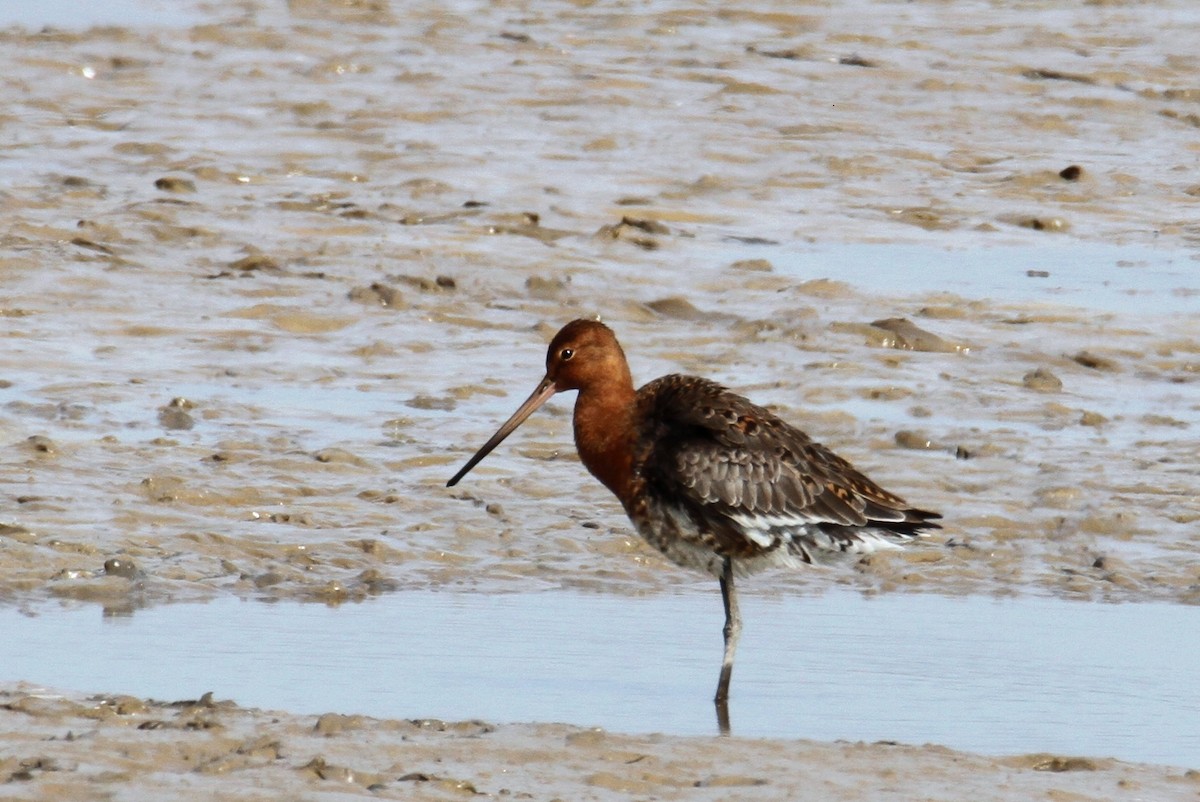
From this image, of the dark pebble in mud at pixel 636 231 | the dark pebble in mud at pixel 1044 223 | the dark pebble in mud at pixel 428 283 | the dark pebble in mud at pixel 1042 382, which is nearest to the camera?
the dark pebble in mud at pixel 1042 382

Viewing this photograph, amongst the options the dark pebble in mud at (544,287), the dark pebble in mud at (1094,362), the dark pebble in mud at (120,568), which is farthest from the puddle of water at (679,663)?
the dark pebble in mud at (544,287)

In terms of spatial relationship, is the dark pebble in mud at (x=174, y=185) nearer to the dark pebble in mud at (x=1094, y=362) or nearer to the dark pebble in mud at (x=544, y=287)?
the dark pebble in mud at (x=544, y=287)

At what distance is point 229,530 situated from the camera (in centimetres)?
865

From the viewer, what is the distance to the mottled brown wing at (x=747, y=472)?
25.2ft

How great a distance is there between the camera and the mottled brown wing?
7.69 metres

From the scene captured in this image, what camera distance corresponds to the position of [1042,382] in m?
11.1

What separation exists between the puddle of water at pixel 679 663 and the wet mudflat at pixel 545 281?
0.30 meters

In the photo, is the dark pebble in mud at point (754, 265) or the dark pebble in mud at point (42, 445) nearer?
the dark pebble in mud at point (42, 445)

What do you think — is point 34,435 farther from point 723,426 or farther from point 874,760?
point 874,760

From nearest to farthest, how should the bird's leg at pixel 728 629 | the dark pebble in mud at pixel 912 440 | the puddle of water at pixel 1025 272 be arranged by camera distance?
the bird's leg at pixel 728 629 < the dark pebble in mud at pixel 912 440 < the puddle of water at pixel 1025 272

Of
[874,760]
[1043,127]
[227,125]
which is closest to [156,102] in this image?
[227,125]


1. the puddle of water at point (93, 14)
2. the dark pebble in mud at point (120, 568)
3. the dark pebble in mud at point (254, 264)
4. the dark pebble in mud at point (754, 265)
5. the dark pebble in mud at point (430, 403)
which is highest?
the puddle of water at point (93, 14)

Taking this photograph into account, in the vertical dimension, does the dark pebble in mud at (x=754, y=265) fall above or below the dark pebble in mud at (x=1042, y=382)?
above

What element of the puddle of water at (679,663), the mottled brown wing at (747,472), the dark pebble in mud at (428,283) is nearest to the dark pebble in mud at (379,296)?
Result: the dark pebble in mud at (428,283)
